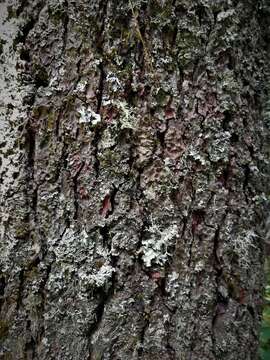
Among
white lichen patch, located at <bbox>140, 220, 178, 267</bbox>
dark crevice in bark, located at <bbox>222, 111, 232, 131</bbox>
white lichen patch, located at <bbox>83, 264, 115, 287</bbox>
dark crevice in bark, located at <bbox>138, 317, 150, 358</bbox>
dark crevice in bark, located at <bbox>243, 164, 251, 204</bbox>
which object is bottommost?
dark crevice in bark, located at <bbox>138, 317, 150, 358</bbox>

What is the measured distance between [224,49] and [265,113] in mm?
209

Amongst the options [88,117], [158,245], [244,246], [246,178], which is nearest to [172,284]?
[158,245]

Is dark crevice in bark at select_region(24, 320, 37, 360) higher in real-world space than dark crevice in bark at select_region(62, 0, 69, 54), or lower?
lower

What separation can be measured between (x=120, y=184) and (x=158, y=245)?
166mm

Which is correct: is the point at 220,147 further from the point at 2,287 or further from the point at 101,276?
the point at 2,287

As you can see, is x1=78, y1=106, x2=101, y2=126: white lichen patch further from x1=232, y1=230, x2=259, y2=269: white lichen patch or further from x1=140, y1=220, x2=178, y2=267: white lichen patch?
x1=232, y1=230, x2=259, y2=269: white lichen patch

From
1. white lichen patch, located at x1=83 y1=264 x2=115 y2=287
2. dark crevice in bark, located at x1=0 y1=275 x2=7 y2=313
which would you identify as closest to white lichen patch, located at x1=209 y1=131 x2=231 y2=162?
white lichen patch, located at x1=83 y1=264 x2=115 y2=287

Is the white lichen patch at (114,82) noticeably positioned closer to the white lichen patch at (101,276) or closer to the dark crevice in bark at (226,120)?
the dark crevice in bark at (226,120)

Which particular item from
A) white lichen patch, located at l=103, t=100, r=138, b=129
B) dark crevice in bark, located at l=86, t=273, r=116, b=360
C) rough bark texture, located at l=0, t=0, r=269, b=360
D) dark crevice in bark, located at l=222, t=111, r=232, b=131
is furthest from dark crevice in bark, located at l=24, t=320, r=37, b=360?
dark crevice in bark, located at l=222, t=111, r=232, b=131

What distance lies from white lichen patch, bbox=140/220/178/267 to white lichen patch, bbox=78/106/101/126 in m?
0.27

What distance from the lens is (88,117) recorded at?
0.96 m

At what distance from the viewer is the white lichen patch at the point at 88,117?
962 millimetres

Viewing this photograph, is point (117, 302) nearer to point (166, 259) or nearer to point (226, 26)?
point (166, 259)

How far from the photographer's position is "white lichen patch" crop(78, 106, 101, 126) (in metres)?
0.96
